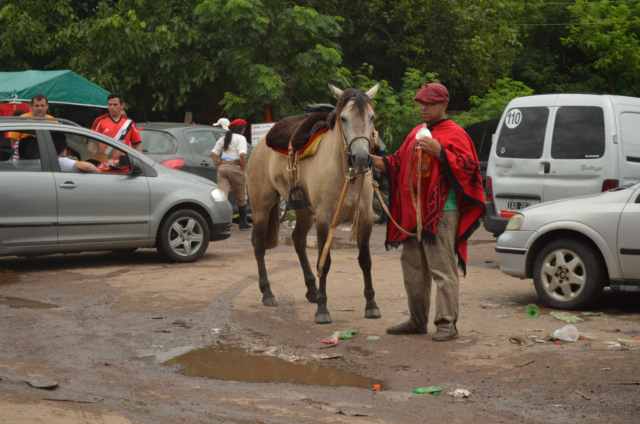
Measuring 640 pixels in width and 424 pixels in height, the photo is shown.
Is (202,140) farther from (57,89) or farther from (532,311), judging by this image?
(532,311)

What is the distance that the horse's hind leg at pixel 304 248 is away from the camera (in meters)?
11.0

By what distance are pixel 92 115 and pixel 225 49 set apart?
3488mm

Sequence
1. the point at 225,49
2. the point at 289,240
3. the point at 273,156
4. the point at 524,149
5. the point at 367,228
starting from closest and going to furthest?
the point at 367,228 < the point at 273,156 < the point at 524,149 < the point at 289,240 < the point at 225,49

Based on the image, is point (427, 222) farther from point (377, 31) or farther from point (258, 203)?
point (377, 31)

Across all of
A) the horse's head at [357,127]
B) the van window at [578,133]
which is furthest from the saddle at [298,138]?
the van window at [578,133]

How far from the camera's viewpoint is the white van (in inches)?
525

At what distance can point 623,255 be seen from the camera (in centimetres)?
1011

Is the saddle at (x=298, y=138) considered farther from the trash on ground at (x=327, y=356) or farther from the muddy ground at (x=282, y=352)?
the trash on ground at (x=327, y=356)

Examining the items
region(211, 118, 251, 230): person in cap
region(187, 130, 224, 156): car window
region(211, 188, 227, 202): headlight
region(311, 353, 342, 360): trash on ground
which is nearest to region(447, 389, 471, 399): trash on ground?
region(311, 353, 342, 360): trash on ground

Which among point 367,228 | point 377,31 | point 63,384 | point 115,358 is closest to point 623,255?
point 367,228

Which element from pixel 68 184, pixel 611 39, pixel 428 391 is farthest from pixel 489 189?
pixel 611 39

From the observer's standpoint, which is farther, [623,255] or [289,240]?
[289,240]

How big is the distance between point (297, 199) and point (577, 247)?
2674 millimetres

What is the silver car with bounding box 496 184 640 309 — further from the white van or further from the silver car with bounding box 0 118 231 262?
the silver car with bounding box 0 118 231 262
